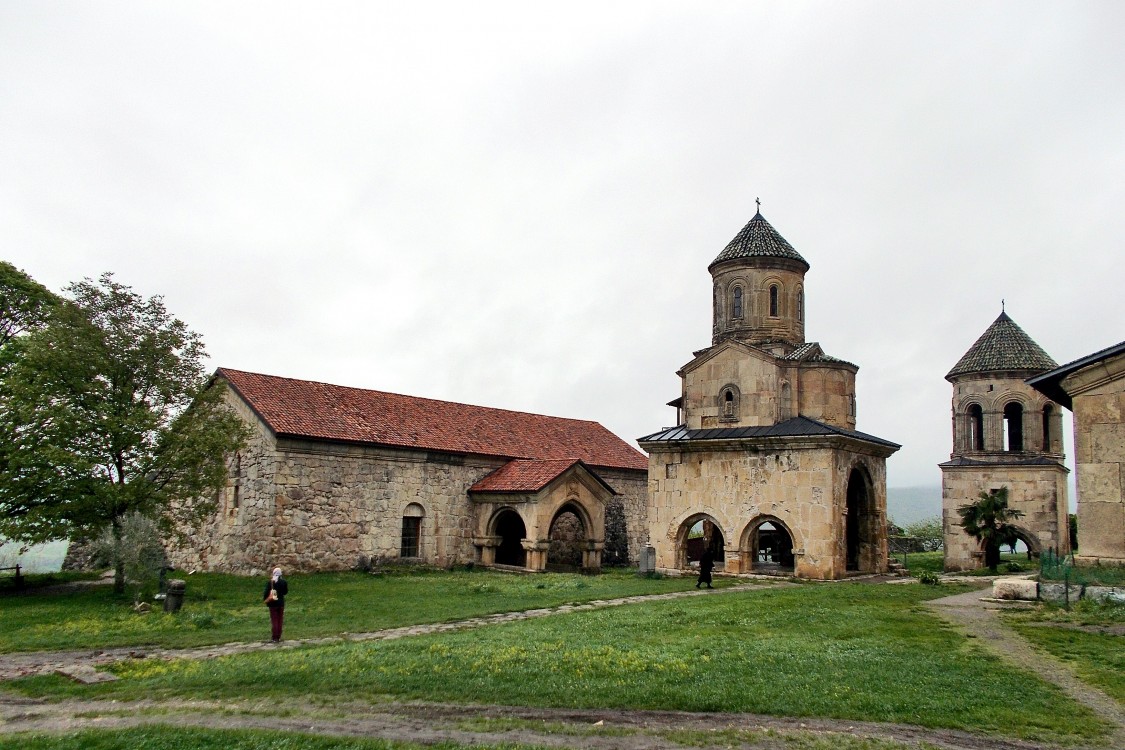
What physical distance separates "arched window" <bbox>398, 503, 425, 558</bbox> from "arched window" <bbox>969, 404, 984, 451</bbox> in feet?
62.9

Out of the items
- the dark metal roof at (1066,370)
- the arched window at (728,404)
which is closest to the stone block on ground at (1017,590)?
the dark metal roof at (1066,370)

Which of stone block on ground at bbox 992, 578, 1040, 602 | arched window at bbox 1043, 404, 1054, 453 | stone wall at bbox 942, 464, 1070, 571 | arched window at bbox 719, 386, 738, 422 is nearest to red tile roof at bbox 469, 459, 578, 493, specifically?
arched window at bbox 719, 386, 738, 422

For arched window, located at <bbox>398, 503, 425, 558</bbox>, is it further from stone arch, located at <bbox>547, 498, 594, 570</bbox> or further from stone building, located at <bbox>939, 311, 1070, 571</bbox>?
stone building, located at <bbox>939, 311, 1070, 571</bbox>

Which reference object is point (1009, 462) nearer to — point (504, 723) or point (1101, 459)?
point (1101, 459)

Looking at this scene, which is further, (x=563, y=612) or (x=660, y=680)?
(x=563, y=612)

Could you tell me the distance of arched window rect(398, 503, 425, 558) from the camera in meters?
25.2

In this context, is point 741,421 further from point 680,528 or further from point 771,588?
point 771,588

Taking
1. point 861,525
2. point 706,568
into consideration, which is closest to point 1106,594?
point 706,568

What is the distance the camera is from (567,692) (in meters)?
8.74

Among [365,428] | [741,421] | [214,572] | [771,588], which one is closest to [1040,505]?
[741,421]

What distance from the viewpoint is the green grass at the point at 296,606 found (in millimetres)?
13234

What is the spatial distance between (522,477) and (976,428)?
16.4 meters

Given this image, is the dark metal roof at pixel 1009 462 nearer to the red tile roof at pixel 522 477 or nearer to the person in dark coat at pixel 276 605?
the red tile roof at pixel 522 477

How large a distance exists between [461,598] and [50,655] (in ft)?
25.7
